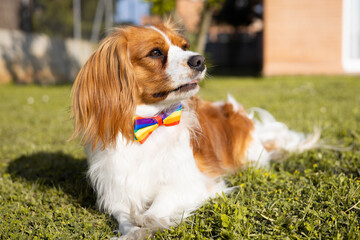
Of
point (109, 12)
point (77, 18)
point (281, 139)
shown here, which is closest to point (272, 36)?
point (109, 12)

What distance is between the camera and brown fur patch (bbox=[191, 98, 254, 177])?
2939 mm

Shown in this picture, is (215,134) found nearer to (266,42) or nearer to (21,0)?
(266,42)

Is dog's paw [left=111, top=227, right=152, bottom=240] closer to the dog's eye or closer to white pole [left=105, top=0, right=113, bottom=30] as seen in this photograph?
the dog's eye

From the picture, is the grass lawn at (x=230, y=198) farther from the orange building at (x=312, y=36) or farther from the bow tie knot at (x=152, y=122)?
the orange building at (x=312, y=36)

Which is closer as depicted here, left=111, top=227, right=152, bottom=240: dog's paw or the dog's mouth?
left=111, top=227, right=152, bottom=240: dog's paw

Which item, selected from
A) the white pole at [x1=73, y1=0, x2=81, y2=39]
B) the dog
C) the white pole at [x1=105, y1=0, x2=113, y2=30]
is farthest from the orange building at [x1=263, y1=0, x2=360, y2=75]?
the dog

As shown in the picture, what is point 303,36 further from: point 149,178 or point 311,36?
point 149,178

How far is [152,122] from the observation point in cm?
255

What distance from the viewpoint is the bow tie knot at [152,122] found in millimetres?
2516

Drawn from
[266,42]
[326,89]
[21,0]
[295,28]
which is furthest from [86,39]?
[326,89]

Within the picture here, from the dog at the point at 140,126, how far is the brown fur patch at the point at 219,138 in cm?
22

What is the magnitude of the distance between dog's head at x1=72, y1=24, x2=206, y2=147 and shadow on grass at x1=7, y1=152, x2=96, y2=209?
2.25 feet

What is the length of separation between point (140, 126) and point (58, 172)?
153 cm

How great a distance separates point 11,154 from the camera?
4.27 metres
